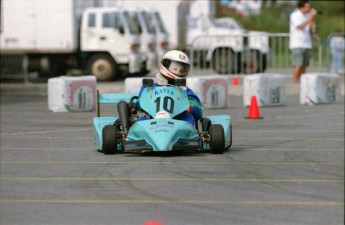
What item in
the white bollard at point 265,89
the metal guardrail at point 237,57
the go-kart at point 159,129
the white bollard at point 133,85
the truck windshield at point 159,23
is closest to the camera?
the go-kart at point 159,129

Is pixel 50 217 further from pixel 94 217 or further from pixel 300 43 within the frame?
pixel 300 43

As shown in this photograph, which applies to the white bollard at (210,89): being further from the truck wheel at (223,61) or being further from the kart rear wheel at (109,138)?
the kart rear wheel at (109,138)

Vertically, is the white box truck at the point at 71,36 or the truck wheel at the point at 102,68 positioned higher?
the white box truck at the point at 71,36

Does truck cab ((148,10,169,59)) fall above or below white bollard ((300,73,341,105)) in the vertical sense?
above

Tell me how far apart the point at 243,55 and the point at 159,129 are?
2040 cm

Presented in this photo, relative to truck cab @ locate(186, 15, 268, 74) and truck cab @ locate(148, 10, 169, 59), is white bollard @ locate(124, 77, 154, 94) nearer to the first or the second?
truck cab @ locate(186, 15, 268, 74)

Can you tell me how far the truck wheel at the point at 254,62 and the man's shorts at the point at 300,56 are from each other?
19.8 ft

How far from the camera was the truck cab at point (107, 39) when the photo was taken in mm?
36250

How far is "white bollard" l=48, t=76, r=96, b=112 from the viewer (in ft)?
78.7

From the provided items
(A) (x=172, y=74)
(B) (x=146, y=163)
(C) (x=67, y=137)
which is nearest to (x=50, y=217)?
(B) (x=146, y=163)

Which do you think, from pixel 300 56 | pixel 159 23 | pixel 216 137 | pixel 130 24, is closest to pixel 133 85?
pixel 300 56

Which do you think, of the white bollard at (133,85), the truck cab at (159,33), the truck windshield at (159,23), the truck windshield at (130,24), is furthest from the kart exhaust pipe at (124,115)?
the truck windshield at (159,23)

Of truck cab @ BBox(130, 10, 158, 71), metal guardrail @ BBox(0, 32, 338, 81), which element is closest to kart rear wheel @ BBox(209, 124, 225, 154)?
metal guardrail @ BBox(0, 32, 338, 81)

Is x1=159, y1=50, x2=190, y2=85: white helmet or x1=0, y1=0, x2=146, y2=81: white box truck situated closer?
x1=159, y1=50, x2=190, y2=85: white helmet
